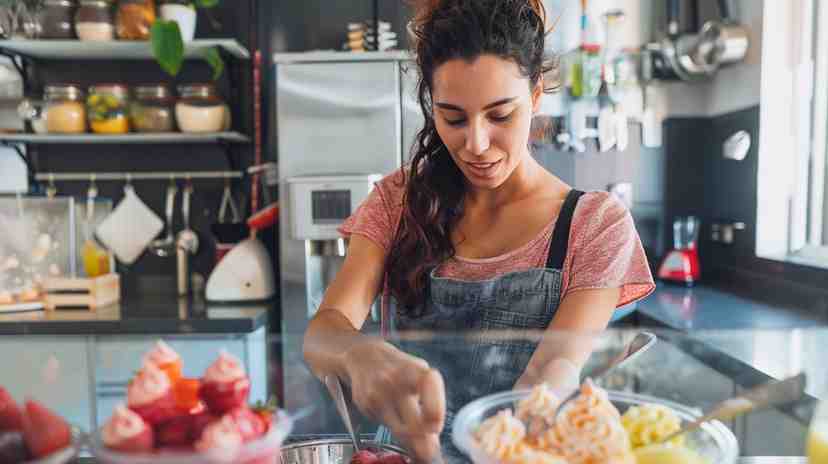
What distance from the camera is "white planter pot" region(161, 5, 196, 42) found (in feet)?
7.68

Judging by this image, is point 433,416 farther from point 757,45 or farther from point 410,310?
point 757,45

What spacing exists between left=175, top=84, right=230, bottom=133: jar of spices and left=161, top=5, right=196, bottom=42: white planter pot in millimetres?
181

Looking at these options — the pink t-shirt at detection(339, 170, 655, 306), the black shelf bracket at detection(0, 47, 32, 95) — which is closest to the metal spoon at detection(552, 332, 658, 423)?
the pink t-shirt at detection(339, 170, 655, 306)

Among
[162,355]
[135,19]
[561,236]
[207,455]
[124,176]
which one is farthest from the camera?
[124,176]

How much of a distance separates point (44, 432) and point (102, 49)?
87.6 inches

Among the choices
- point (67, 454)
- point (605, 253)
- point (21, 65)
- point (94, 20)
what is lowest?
point (67, 454)

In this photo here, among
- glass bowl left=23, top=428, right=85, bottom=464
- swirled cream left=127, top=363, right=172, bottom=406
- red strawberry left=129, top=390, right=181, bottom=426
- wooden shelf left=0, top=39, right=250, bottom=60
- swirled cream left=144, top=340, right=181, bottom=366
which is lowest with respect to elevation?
glass bowl left=23, top=428, right=85, bottom=464

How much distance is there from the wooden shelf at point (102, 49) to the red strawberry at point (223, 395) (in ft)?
6.46

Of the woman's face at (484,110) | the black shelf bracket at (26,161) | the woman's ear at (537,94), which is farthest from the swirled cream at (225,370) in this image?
the black shelf bracket at (26,161)

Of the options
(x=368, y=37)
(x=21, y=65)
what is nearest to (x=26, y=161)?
(x=21, y=65)

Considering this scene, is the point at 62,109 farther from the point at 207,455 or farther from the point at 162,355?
the point at 207,455

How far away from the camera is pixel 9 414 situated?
1.91 ft

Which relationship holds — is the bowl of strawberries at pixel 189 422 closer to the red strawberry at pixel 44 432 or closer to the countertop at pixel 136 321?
the red strawberry at pixel 44 432

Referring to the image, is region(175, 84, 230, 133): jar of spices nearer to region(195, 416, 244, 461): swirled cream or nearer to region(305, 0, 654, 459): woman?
region(305, 0, 654, 459): woman
